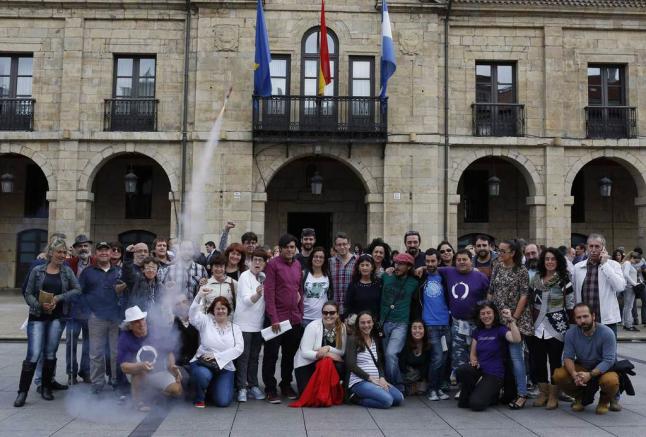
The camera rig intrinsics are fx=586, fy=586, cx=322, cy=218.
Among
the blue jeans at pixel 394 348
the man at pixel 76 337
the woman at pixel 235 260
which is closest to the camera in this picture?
the blue jeans at pixel 394 348

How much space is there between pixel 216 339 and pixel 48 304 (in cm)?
Answer: 214

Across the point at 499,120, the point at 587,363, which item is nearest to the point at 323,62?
the point at 499,120

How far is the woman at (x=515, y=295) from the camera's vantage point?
23.1 feet

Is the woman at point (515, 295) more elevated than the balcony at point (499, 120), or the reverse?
the balcony at point (499, 120)

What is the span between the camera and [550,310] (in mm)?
7211

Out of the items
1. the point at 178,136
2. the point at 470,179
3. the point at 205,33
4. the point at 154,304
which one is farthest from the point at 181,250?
the point at 470,179

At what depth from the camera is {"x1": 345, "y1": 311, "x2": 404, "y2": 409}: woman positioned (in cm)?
696

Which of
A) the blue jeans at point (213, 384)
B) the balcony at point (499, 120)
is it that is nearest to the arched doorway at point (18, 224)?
the balcony at point (499, 120)

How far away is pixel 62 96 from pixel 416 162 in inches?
435

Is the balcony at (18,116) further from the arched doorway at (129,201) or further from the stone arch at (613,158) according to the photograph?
the stone arch at (613,158)

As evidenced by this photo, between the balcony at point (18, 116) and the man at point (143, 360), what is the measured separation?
44.6 feet

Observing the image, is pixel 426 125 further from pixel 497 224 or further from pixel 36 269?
pixel 36 269

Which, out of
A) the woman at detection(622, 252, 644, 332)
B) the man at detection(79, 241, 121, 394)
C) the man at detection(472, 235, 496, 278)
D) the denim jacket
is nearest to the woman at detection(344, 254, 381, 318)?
the man at detection(472, 235, 496, 278)

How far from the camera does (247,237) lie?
28.4 ft
